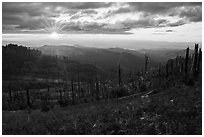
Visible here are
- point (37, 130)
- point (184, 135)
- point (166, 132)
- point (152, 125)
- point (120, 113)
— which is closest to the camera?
point (184, 135)

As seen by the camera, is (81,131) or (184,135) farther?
(81,131)

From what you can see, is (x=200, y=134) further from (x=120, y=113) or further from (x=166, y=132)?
(x=120, y=113)

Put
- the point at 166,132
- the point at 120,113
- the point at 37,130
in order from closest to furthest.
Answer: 1. the point at 166,132
2. the point at 37,130
3. the point at 120,113

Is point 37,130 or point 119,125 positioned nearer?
point 119,125

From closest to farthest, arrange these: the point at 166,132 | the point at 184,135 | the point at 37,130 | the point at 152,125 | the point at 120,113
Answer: the point at 184,135 → the point at 166,132 → the point at 152,125 → the point at 37,130 → the point at 120,113

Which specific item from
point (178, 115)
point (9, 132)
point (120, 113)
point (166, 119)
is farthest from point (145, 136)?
point (9, 132)

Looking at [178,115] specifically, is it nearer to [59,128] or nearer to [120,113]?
[120,113]

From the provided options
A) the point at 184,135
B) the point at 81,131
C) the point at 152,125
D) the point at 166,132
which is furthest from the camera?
the point at 81,131

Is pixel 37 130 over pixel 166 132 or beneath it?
beneath

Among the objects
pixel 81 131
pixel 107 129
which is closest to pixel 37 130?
pixel 81 131
